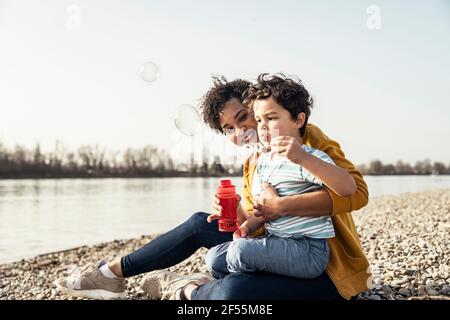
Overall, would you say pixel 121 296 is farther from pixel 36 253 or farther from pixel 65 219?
pixel 65 219

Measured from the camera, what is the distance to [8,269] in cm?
670

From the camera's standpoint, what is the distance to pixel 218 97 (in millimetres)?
3170

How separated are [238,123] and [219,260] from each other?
0.79m

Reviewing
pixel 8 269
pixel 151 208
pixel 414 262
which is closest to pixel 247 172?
pixel 414 262

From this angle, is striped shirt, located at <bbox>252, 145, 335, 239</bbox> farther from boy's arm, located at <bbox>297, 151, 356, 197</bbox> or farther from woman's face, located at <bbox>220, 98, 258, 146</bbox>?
woman's face, located at <bbox>220, 98, 258, 146</bbox>

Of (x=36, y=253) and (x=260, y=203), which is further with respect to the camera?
(x=36, y=253)

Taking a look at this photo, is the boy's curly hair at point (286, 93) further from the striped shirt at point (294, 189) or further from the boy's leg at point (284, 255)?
the boy's leg at point (284, 255)

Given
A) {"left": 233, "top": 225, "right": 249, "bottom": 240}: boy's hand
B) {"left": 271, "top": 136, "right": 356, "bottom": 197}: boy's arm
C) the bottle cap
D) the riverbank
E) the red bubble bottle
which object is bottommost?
the riverbank

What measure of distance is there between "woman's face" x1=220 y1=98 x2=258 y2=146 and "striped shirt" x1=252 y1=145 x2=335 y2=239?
1.24 ft

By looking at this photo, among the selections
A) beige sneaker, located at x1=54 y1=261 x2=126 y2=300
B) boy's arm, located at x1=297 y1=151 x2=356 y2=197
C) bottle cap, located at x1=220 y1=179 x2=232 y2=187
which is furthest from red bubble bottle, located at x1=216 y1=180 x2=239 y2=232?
beige sneaker, located at x1=54 y1=261 x2=126 y2=300

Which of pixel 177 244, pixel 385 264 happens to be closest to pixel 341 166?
pixel 177 244

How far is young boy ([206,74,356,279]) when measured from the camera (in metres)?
2.36

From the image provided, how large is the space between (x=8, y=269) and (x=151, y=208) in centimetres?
931
